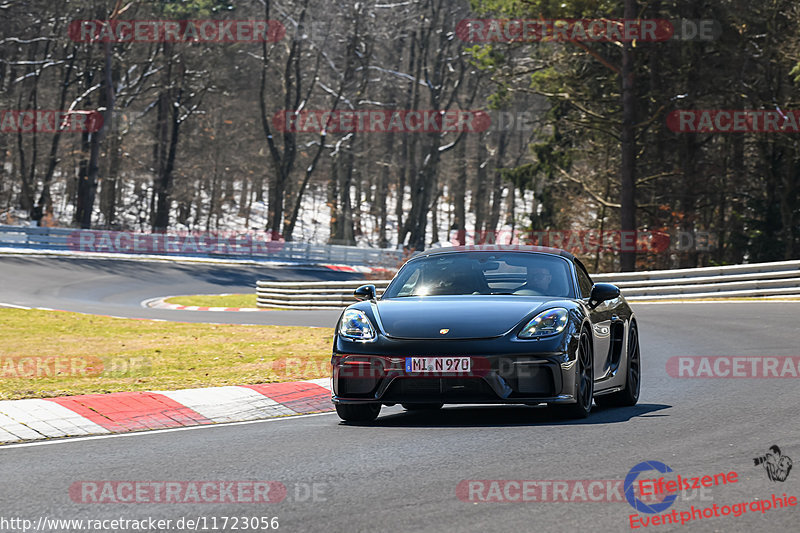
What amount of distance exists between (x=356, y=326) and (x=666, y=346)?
8287mm

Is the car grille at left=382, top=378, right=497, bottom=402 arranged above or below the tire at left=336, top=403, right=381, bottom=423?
above

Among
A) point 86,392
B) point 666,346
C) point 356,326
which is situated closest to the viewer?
point 356,326

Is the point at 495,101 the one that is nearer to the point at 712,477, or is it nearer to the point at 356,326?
the point at 356,326

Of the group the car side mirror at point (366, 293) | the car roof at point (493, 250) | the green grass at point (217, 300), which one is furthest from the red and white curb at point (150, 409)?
the green grass at point (217, 300)

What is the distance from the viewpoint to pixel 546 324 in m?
8.50

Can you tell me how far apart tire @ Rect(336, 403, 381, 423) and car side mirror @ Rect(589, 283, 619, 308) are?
2.00 m

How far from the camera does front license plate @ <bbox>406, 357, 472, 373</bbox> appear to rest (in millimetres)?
8227

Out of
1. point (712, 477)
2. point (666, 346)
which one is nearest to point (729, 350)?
point (666, 346)

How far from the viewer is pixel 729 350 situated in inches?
579

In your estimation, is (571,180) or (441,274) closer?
(441,274)
